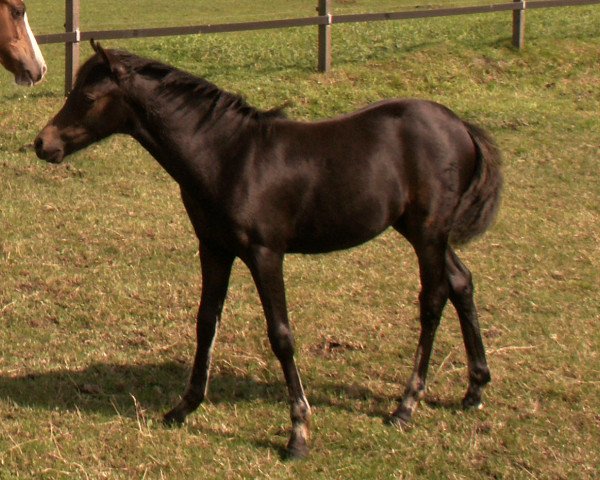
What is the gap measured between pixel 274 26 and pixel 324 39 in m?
0.64

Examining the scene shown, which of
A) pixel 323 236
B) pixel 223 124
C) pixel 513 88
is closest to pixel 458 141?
pixel 323 236

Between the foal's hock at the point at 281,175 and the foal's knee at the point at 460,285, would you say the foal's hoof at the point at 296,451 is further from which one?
the foal's knee at the point at 460,285

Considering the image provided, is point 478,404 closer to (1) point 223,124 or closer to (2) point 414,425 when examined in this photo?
(2) point 414,425

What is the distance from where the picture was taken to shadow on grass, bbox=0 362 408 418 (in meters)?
5.71

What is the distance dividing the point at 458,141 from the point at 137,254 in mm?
3311

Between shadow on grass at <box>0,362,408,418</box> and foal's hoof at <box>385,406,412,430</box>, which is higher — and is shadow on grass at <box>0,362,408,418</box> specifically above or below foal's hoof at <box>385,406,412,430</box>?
below

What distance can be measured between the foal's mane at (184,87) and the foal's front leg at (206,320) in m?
0.71

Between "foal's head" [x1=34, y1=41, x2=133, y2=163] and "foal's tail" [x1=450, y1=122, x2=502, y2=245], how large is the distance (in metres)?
1.87

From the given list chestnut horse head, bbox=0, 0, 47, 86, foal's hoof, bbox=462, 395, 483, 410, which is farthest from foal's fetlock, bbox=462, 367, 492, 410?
chestnut horse head, bbox=0, 0, 47, 86

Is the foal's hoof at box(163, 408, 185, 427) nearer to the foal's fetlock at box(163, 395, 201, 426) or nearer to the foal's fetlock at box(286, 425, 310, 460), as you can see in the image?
the foal's fetlock at box(163, 395, 201, 426)

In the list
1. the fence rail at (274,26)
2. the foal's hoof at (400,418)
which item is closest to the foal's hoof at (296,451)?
the foal's hoof at (400,418)

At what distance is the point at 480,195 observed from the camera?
19.0 feet

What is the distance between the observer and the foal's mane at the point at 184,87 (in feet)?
17.0

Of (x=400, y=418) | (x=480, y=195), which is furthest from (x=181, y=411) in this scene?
(x=480, y=195)
